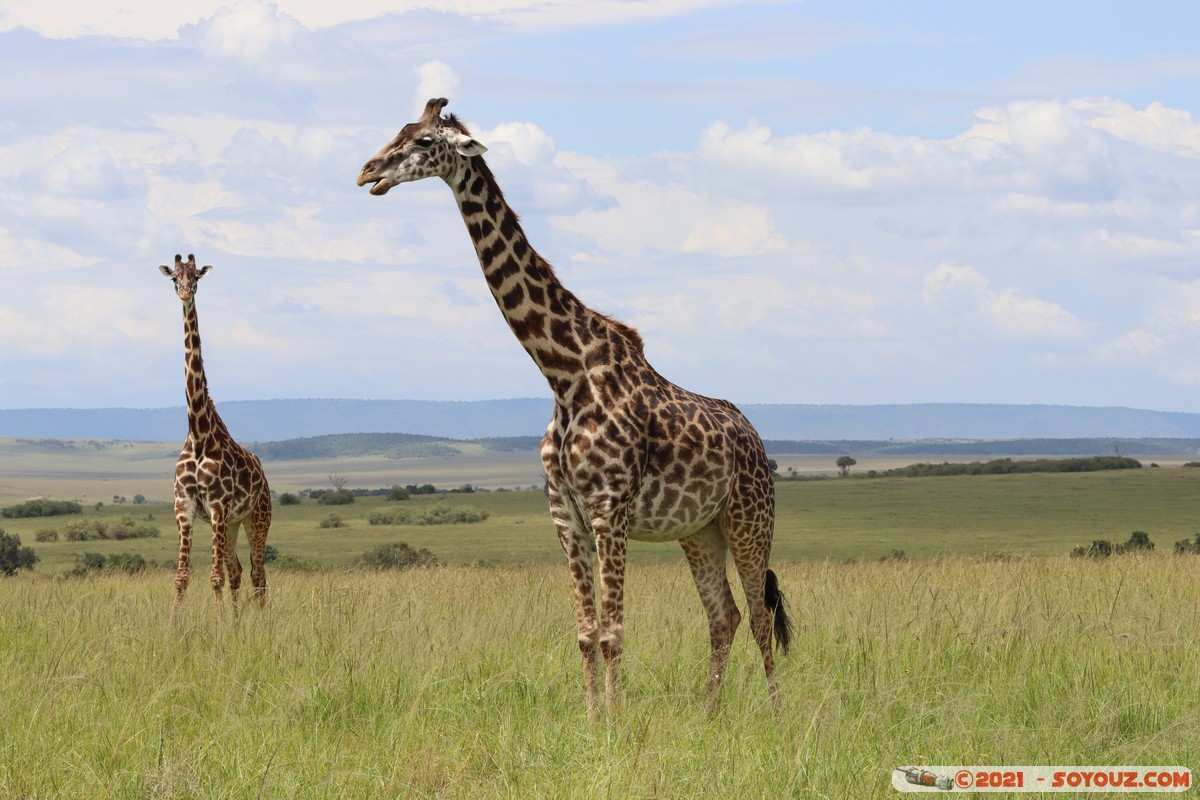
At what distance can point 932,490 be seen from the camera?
208 feet

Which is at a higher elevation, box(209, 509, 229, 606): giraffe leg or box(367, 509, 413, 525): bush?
box(209, 509, 229, 606): giraffe leg

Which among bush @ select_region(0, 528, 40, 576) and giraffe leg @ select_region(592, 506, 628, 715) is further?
bush @ select_region(0, 528, 40, 576)

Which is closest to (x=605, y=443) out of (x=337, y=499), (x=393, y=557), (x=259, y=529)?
(x=259, y=529)

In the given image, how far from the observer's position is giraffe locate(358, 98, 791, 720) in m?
8.23

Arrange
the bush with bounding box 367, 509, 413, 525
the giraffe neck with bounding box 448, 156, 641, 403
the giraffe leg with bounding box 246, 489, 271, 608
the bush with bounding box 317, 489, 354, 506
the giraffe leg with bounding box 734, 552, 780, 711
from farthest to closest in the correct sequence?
1. the bush with bounding box 317, 489, 354, 506
2. the bush with bounding box 367, 509, 413, 525
3. the giraffe leg with bounding box 246, 489, 271, 608
4. the giraffe leg with bounding box 734, 552, 780, 711
5. the giraffe neck with bounding box 448, 156, 641, 403

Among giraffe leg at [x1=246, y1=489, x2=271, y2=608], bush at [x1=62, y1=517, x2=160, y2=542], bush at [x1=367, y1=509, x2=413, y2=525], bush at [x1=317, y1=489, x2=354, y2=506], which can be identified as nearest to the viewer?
giraffe leg at [x1=246, y1=489, x2=271, y2=608]

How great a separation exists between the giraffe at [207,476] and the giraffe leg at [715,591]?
223 inches

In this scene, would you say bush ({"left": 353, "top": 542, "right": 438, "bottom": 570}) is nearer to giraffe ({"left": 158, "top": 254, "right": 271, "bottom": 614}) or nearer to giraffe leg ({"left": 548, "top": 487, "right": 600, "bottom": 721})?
giraffe ({"left": 158, "top": 254, "right": 271, "bottom": 614})

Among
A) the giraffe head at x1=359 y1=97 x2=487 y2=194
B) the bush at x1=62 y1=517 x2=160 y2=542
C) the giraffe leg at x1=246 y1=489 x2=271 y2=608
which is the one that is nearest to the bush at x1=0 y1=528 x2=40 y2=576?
the bush at x1=62 y1=517 x2=160 y2=542

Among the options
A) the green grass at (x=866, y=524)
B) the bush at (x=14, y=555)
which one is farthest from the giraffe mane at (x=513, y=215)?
the bush at (x=14, y=555)

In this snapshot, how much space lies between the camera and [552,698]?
9.05 metres

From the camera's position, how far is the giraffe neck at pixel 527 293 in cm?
858

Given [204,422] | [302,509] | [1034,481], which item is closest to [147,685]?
[204,422]

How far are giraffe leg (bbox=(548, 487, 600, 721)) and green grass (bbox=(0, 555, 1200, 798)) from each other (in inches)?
11.9
